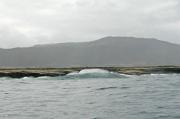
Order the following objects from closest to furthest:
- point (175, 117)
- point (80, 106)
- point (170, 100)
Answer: point (175, 117) < point (80, 106) < point (170, 100)

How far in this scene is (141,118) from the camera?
36812 millimetres

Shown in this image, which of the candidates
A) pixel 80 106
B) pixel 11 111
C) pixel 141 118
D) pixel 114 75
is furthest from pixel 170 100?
pixel 114 75

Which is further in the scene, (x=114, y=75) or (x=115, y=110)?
(x=114, y=75)

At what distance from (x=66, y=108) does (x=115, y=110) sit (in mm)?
5308

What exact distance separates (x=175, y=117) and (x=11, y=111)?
16193 millimetres

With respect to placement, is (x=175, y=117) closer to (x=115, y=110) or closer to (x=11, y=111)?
(x=115, y=110)

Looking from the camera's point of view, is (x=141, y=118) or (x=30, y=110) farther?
(x=30, y=110)

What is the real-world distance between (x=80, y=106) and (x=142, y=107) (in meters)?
6.64

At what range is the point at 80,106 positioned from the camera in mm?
46031

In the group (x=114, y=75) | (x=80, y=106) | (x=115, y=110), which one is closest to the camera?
(x=115, y=110)

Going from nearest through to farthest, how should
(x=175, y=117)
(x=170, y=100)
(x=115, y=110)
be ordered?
(x=175, y=117), (x=115, y=110), (x=170, y=100)

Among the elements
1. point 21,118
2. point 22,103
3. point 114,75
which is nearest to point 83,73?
point 114,75

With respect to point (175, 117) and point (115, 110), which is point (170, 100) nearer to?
point (115, 110)

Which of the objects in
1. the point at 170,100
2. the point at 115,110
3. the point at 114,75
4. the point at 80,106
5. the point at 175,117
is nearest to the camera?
the point at 175,117
